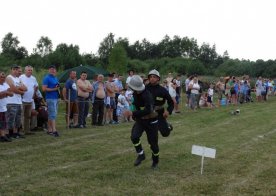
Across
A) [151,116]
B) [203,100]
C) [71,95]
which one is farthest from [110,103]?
[203,100]

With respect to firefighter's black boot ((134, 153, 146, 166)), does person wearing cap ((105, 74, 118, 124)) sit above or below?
above

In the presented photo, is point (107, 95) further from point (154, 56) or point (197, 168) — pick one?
point (154, 56)

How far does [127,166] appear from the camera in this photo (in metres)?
8.60

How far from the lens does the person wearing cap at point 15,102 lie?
37.2 feet

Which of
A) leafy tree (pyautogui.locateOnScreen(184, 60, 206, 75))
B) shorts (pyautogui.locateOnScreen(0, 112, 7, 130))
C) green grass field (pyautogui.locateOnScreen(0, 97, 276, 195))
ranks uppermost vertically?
leafy tree (pyautogui.locateOnScreen(184, 60, 206, 75))

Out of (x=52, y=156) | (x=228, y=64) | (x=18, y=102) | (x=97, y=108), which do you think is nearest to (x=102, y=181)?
(x=52, y=156)

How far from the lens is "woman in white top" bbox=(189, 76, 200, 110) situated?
22281 millimetres

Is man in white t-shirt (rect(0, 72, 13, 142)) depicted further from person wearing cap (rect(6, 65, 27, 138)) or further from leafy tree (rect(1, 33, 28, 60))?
leafy tree (rect(1, 33, 28, 60))

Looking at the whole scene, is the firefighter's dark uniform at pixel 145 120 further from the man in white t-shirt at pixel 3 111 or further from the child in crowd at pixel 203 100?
the child in crowd at pixel 203 100

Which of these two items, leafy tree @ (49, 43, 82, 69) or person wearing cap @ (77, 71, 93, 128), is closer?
person wearing cap @ (77, 71, 93, 128)

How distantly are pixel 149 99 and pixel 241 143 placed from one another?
449 cm

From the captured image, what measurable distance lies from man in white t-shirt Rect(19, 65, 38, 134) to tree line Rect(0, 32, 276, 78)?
43.8m

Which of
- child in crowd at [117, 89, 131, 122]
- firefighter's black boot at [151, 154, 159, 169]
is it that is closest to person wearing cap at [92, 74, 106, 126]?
child in crowd at [117, 89, 131, 122]

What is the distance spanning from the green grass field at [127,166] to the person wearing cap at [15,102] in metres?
0.49
